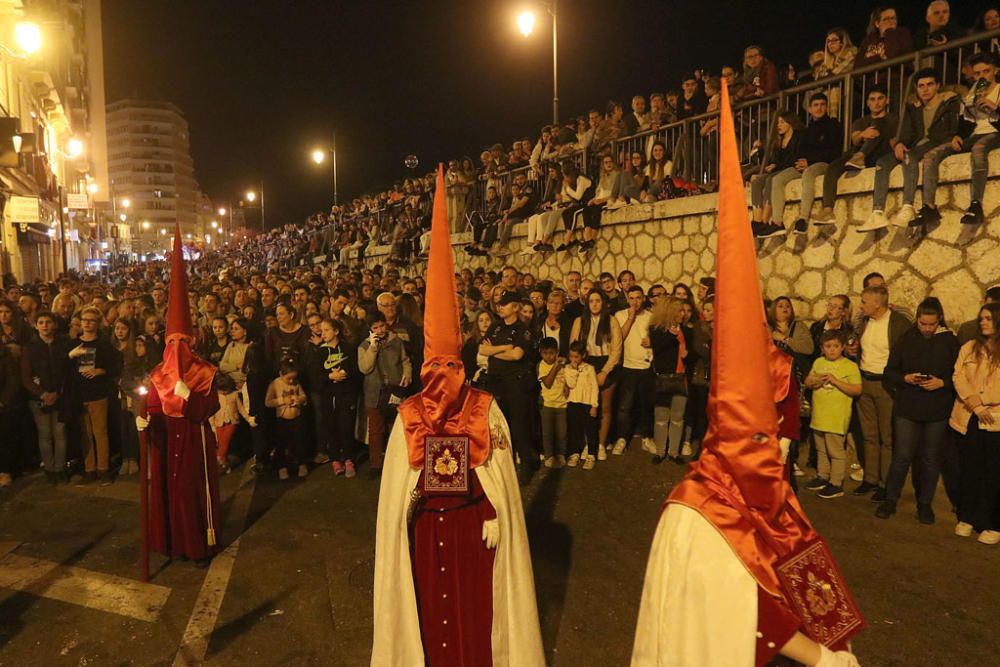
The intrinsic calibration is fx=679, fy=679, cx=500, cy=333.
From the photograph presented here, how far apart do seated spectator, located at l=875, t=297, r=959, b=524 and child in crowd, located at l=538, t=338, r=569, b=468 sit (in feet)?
10.7

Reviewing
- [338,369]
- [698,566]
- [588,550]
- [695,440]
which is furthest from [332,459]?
[698,566]

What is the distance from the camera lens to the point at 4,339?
787cm

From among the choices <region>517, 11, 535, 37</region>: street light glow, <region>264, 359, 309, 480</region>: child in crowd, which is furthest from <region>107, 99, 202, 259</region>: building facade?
<region>264, 359, 309, 480</region>: child in crowd

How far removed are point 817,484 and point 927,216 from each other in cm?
300

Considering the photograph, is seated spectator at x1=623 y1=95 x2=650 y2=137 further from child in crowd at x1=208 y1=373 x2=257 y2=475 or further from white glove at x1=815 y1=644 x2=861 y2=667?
white glove at x1=815 y1=644 x2=861 y2=667

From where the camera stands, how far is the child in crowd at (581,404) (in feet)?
25.8

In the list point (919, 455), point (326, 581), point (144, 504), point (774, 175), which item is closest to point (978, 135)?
point (774, 175)

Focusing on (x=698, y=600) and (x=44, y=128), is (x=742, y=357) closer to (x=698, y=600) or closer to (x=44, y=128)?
(x=698, y=600)

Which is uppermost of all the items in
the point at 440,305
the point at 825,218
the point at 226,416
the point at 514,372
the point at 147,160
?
the point at 147,160

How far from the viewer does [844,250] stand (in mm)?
8102

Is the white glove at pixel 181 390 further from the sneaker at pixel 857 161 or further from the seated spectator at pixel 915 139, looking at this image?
the sneaker at pixel 857 161

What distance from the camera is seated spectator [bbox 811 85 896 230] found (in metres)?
7.66

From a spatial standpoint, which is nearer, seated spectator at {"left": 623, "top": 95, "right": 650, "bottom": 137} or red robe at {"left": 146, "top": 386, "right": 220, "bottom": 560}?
red robe at {"left": 146, "top": 386, "right": 220, "bottom": 560}

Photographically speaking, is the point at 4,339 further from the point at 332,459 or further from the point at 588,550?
the point at 588,550
